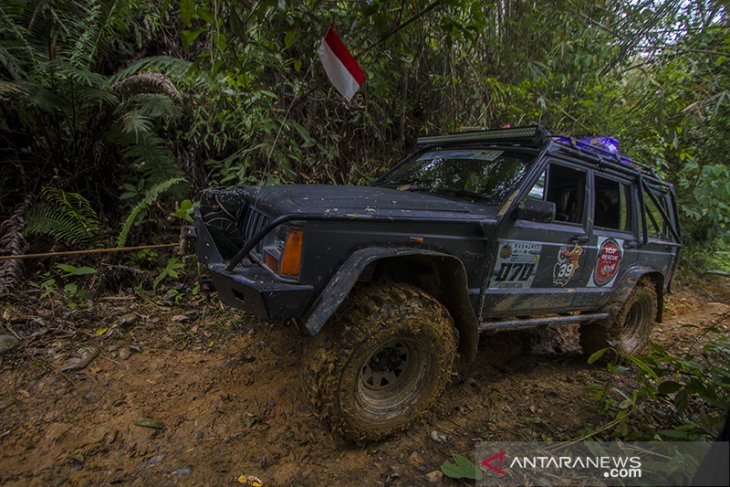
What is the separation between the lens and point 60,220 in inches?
133

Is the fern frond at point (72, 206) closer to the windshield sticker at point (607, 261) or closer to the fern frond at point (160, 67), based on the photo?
the fern frond at point (160, 67)

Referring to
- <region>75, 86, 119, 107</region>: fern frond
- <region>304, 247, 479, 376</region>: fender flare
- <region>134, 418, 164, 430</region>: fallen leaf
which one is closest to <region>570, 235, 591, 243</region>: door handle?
<region>304, 247, 479, 376</region>: fender flare

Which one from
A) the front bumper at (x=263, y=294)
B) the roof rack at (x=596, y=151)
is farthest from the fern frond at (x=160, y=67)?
the roof rack at (x=596, y=151)

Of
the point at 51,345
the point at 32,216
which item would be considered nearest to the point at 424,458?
the point at 51,345

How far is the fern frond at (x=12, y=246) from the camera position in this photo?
3056 mm

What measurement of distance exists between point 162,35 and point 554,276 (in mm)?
5671

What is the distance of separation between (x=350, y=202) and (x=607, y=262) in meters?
2.37

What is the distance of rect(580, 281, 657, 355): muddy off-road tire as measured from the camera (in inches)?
130

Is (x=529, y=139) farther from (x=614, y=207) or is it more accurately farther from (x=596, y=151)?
(x=614, y=207)

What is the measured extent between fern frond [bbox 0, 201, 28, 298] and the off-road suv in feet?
6.10

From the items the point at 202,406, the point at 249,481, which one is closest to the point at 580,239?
the point at 249,481

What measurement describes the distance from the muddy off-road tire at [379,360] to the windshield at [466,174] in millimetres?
948

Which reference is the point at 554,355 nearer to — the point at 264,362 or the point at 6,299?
the point at 264,362

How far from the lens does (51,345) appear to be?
8.83 feet
